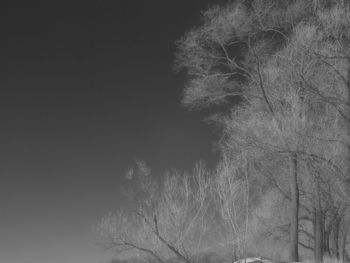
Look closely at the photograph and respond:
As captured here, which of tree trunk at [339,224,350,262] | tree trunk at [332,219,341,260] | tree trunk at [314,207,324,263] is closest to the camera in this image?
tree trunk at [314,207,324,263]

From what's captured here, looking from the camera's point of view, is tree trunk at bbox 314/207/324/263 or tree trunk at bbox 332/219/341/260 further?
tree trunk at bbox 332/219/341/260

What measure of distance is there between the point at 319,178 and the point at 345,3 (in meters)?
5.56

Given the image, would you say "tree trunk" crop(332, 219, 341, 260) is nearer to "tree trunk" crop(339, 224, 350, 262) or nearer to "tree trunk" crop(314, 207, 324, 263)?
"tree trunk" crop(339, 224, 350, 262)

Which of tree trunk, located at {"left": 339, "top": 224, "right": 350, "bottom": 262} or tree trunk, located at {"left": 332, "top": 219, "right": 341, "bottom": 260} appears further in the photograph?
tree trunk, located at {"left": 339, "top": 224, "right": 350, "bottom": 262}

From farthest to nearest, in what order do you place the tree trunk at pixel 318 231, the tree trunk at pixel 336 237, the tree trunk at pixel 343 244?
the tree trunk at pixel 343 244, the tree trunk at pixel 336 237, the tree trunk at pixel 318 231

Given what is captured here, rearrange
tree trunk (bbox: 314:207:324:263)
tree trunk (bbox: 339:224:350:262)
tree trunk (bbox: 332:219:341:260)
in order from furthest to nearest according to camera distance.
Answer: tree trunk (bbox: 339:224:350:262) → tree trunk (bbox: 332:219:341:260) → tree trunk (bbox: 314:207:324:263)

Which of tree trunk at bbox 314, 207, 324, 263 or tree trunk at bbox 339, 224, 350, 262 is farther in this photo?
tree trunk at bbox 339, 224, 350, 262

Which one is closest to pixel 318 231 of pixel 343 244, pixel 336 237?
pixel 336 237

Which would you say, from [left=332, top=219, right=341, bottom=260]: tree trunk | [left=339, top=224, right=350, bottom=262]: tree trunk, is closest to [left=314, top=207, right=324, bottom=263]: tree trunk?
[left=332, top=219, right=341, bottom=260]: tree trunk

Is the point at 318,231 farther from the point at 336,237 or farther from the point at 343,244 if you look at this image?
the point at 343,244

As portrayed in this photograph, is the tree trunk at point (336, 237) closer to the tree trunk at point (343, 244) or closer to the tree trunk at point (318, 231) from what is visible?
the tree trunk at point (343, 244)

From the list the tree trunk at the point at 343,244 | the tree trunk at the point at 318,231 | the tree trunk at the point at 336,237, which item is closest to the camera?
the tree trunk at the point at 318,231

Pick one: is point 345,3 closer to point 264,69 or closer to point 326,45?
point 326,45

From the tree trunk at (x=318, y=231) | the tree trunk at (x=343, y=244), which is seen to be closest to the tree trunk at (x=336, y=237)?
the tree trunk at (x=343, y=244)
